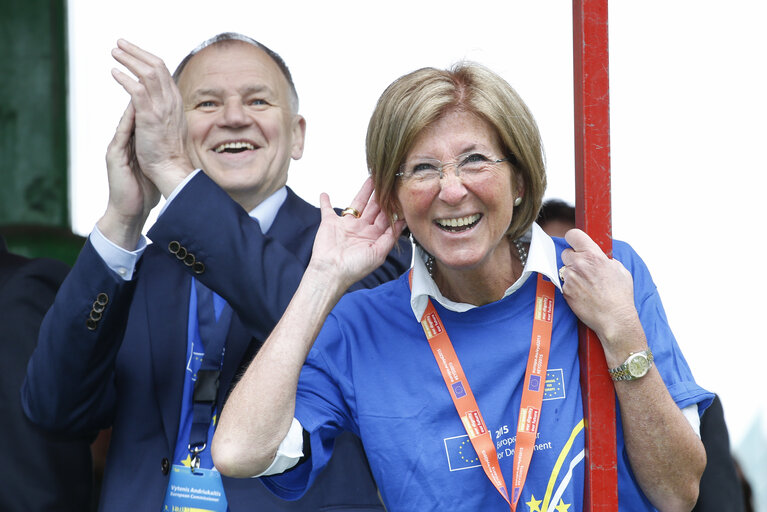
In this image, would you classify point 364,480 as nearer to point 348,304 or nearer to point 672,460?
point 348,304

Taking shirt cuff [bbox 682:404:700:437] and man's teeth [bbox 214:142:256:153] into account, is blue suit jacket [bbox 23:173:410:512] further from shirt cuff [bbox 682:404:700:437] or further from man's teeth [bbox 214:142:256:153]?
shirt cuff [bbox 682:404:700:437]

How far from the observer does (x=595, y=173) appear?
1739 mm

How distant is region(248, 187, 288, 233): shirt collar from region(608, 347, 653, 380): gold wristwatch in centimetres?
111

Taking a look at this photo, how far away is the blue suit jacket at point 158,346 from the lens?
6.98 ft

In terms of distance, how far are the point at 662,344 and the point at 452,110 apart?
620mm

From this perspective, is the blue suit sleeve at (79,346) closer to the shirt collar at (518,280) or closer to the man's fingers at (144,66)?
the man's fingers at (144,66)

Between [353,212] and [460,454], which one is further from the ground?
[353,212]

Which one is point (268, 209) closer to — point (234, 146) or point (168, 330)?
point (234, 146)

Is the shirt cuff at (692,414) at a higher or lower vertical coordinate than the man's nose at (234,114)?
lower

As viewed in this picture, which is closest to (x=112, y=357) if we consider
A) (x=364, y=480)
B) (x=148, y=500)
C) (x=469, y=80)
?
(x=148, y=500)

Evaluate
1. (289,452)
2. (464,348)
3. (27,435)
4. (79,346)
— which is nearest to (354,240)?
(464,348)

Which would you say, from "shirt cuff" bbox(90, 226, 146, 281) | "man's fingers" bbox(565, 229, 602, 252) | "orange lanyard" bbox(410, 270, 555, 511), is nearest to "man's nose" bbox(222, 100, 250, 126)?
"shirt cuff" bbox(90, 226, 146, 281)

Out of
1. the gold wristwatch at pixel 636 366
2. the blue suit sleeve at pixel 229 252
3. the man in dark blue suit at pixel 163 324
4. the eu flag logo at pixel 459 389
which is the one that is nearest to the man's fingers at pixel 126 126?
the man in dark blue suit at pixel 163 324

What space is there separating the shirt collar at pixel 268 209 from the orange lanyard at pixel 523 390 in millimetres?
694
